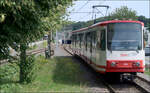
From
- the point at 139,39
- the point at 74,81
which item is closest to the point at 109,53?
the point at 139,39

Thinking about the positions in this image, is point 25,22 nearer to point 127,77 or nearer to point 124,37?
point 124,37

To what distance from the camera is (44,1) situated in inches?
380

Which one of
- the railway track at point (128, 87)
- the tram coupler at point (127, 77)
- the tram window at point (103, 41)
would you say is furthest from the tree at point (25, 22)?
the tram coupler at point (127, 77)

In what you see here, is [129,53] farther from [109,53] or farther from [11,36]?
[11,36]

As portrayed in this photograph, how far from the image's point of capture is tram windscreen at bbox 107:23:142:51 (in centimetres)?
1233

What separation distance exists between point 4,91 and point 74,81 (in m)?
4.73

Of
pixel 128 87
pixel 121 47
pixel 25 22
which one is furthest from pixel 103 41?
pixel 25 22

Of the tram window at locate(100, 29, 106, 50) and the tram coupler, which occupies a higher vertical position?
the tram window at locate(100, 29, 106, 50)

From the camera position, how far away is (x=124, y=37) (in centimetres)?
1238

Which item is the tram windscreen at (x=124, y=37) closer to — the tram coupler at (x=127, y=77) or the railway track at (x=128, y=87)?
the tram coupler at (x=127, y=77)

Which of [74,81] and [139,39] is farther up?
[139,39]

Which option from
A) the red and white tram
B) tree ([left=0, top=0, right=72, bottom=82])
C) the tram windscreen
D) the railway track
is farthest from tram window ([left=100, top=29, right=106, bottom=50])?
tree ([left=0, top=0, right=72, bottom=82])

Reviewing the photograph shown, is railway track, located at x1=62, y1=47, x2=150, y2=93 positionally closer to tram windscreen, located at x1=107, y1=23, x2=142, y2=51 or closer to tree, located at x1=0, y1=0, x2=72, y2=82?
tram windscreen, located at x1=107, y1=23, x2=142, y2=51

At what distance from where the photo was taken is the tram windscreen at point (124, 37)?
12.3 meters
